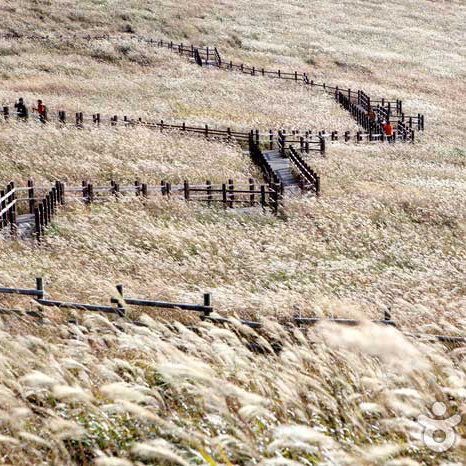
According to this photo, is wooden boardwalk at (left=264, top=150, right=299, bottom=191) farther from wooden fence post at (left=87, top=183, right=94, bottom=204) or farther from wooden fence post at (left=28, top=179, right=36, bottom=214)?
wooden fence post at (left=28, top=179, right=36, bottom=214)

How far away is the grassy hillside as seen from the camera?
4672 millimetres

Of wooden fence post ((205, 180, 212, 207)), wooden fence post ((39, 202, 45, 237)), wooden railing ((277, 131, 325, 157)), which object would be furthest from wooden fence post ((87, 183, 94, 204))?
wooden railing ((277, 131, 325, 157))

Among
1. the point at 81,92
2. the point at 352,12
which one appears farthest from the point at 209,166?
the point at 352,12

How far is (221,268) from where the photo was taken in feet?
41.7

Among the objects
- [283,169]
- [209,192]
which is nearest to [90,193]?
[209,192]

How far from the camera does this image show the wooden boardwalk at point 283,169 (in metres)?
26.0

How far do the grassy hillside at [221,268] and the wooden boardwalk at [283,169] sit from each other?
1.09m

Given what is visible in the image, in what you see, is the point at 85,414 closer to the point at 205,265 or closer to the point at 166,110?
the point at 205,265

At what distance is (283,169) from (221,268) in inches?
613

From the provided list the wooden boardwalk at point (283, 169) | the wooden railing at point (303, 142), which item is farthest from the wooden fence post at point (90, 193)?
the wooden railing at point (303, 142)

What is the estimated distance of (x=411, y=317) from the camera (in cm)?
855

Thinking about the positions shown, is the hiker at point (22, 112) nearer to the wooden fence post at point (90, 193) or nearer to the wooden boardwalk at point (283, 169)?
the wooden boardwalk at point (283, 169)

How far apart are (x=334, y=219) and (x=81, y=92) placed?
82.9 feet

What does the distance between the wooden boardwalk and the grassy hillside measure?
109 cm
